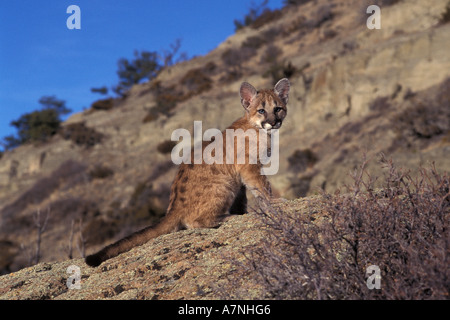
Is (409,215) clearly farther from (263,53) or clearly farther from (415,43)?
(263,53)

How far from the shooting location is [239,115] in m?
35.6

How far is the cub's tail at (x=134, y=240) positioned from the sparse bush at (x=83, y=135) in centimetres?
4018

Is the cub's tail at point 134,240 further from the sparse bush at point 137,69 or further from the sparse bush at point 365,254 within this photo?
the sparse bush at point 137,69

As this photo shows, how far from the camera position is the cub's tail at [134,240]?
5305mm

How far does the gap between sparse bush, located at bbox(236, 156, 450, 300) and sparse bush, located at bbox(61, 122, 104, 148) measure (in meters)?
43.1

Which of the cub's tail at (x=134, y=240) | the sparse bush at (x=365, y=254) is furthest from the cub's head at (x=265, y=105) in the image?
the sparse bush at (x=365, y=254)

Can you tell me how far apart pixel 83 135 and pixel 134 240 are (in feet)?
139

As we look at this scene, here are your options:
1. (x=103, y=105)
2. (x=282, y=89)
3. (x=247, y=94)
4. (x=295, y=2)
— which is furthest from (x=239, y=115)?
(x=295, y=2)

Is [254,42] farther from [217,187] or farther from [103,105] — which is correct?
[217,187]

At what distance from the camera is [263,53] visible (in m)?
51.1

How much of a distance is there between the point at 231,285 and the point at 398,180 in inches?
71.1

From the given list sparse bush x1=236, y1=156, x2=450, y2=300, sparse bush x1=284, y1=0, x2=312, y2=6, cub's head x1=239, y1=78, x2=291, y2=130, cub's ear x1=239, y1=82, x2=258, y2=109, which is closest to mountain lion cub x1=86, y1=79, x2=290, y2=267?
cub's head x1=239, y1=78, x2=291, y2=130

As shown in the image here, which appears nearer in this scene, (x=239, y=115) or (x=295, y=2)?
(x=239, y=115)

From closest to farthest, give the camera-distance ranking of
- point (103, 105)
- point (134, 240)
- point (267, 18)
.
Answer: point (134, 240), point (103, 105), point (267, 18)
